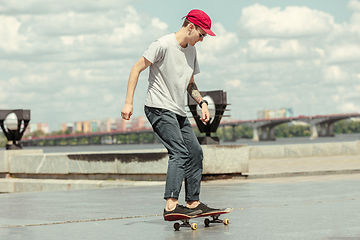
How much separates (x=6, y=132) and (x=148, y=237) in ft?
41.7

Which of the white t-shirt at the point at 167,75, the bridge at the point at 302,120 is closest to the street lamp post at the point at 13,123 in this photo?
the white t-shirt at the point at 167,75

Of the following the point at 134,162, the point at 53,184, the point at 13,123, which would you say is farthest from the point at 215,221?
the point at 13,123

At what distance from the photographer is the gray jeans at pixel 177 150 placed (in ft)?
14.6

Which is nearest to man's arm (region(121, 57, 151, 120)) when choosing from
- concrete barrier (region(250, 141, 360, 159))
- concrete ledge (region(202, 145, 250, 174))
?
concrete ledge (region(202, 145, 250, 174))

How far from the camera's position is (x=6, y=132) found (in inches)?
621

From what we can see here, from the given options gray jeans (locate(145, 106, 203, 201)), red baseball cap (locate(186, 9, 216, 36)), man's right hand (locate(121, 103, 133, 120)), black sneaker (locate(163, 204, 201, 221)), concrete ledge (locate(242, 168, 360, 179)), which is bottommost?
concrete ledge (locate(242, 168, 360, 179))

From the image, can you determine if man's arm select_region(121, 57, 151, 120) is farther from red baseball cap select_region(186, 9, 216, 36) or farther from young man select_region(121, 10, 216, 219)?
red baseball cap select_region(186, 9, 216, 36)

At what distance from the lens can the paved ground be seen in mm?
4125

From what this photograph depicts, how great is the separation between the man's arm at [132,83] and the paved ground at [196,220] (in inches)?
36.8

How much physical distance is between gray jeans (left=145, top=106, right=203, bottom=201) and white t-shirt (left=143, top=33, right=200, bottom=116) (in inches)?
3.0

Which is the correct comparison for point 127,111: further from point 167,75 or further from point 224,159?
point 224,159

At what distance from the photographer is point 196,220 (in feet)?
16.5

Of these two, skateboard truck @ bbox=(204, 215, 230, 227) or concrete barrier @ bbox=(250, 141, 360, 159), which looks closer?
skateboard truck @ bbox=(204, 215, 230, 227)

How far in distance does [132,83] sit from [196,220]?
1.46m
